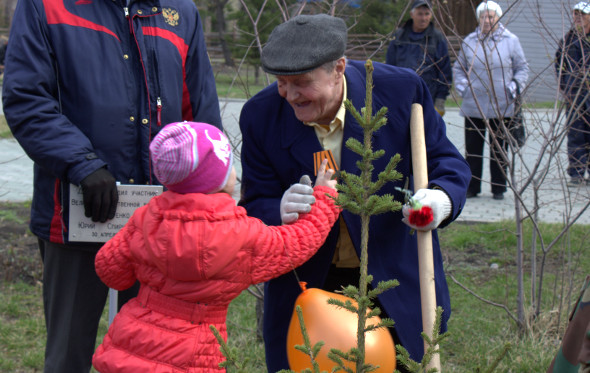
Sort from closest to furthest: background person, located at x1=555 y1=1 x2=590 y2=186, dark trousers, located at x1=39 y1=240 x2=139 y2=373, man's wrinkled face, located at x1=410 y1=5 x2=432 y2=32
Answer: dark trousers, located at x1=39 y1=240 x2=139 y2=373 < background person, located at x1=555 y1=1 x2=590 y2=186 < man's wrinkled face, located at x1=410 y1=5 x2=432 y2=32

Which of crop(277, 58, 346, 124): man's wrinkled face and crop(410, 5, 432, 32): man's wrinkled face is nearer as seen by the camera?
crop(277, 58, 346, 124): man's wrinkled face

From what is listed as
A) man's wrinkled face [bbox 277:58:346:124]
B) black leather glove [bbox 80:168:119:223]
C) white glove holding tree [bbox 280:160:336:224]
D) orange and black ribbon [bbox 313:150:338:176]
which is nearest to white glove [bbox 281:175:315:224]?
white glove holding tree [bbox 280:160:336:224]

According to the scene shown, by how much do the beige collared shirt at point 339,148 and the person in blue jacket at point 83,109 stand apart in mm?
662

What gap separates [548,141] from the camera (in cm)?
386

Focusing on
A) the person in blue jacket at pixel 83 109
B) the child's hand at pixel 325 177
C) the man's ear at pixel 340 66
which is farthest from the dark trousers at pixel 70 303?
the man's ear at pixel 340 66

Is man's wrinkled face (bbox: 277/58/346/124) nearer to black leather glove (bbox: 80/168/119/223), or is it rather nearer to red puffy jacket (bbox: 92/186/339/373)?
red puffy jacket (bbox: 92/186/339/373)

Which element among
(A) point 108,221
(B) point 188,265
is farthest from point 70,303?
(B) point 188,265

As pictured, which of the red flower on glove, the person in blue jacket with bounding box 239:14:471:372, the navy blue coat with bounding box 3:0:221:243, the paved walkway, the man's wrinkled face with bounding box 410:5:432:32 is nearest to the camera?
the red flower on glove

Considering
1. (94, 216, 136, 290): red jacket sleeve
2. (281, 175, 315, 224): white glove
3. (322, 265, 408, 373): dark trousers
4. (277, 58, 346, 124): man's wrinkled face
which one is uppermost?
(277, 58, 346, 124): man's wrinkled face

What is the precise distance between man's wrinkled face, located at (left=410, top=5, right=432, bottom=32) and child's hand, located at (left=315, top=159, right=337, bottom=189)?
215 inches

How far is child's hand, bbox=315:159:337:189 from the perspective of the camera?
7.65 ft

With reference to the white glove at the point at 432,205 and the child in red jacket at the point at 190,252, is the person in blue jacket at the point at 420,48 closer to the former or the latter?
the white glove at the point at 432,205

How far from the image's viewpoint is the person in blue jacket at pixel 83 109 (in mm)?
2592

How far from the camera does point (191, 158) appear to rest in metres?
2.13
